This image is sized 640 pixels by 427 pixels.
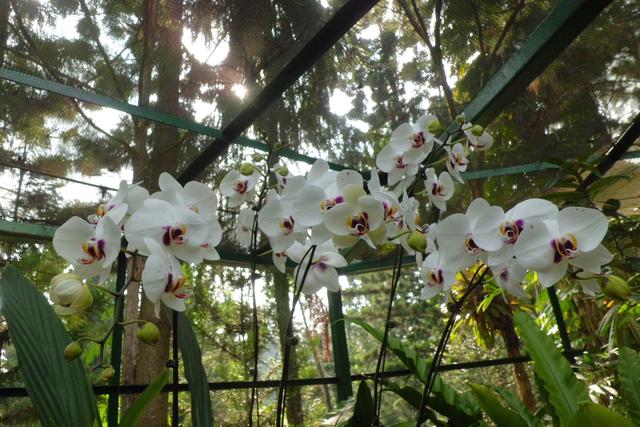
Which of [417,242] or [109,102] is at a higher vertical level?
[109,102]

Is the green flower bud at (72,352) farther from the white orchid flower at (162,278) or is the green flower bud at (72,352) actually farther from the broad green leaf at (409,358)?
the broad green leaf at (409,358)

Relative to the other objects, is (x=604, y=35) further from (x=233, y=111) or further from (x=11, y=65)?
(x=11, y=65)

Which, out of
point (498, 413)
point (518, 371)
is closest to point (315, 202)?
point (498, 413)

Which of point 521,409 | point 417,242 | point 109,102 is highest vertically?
point 109,102

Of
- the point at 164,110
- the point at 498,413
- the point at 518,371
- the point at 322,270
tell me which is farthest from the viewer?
the point at 518,371

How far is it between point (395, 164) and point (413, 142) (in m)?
0.05

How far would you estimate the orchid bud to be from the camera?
51 cm

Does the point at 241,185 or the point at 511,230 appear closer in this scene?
the point at 511,230

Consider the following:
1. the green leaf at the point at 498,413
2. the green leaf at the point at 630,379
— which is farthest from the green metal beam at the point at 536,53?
the green leaf at the point at 498,413

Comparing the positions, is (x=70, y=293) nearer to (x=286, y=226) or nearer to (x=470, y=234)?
(x=286, y=226)

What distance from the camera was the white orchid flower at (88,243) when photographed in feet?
1.78

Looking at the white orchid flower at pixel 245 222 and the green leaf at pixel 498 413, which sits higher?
the white orchid flower at pixel 245 222

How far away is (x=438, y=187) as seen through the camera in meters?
0.78

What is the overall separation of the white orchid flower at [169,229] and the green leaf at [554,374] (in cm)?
75
